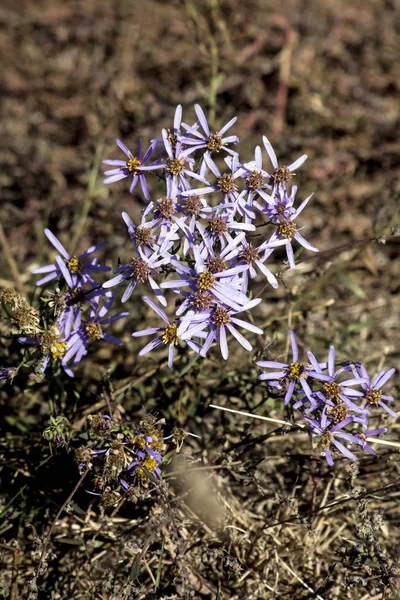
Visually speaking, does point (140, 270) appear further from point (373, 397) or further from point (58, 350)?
point (373, 397)

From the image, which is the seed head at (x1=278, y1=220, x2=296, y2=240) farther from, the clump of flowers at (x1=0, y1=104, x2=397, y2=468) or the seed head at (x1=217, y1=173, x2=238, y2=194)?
the seed head at (x1=217, y1=173, x2=238, y2=194)

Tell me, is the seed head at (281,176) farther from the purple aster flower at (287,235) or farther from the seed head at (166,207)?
the seed head at (166,207)

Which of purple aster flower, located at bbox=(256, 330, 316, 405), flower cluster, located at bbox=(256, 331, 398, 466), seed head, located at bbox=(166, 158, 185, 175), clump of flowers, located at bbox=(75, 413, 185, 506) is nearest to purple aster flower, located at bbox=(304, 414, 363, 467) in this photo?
flower cluster, located at bbox=(256, 331, 398, 466)

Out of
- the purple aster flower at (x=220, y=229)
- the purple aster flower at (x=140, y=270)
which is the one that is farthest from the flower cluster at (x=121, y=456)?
the purple aster flower at (x=220, y=229)

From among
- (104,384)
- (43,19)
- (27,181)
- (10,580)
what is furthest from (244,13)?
(10,580)

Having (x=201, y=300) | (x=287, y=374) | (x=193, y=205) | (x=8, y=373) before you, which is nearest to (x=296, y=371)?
(x=287, y=374)

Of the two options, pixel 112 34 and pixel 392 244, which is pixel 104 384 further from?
pixel 112 34
